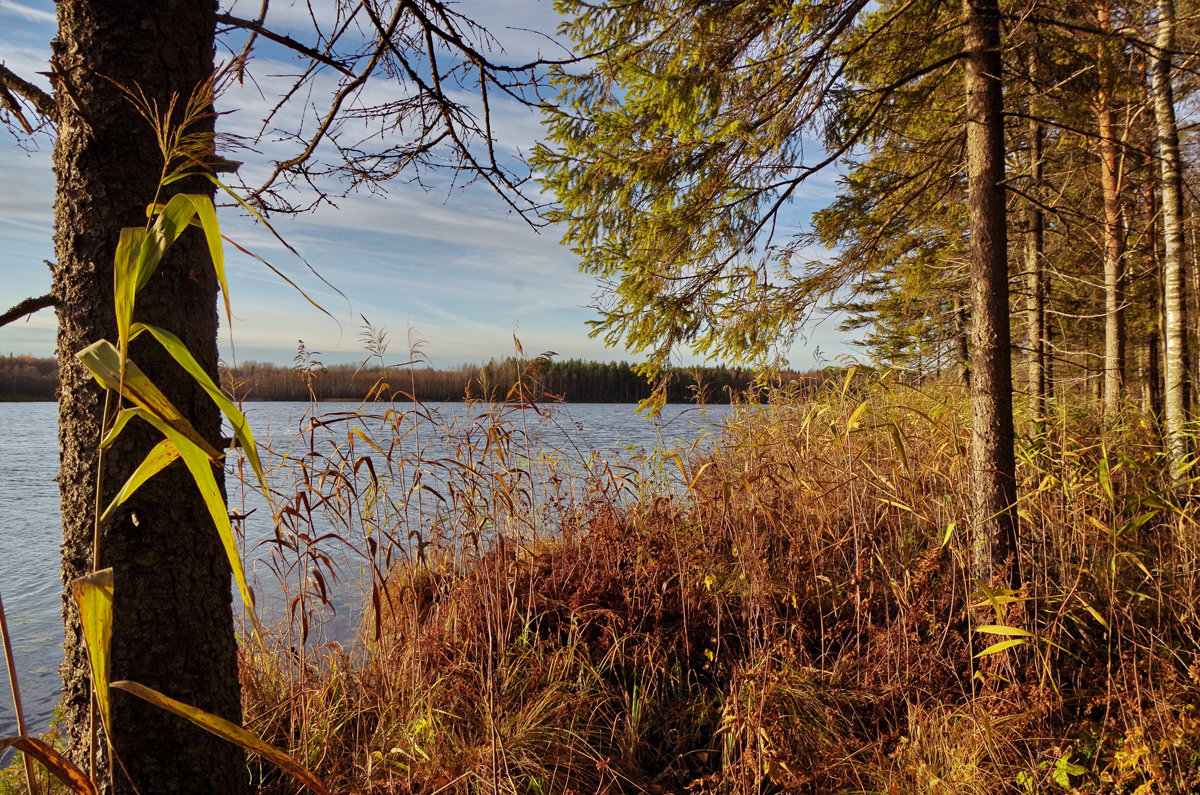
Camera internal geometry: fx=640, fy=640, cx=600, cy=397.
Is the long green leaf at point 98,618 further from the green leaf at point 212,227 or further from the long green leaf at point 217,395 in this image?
the green leaf at point 212,227

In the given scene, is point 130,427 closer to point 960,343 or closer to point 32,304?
point 32,304

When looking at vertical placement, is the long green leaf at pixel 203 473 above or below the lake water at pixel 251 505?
above

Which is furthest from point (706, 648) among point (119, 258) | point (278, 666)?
point (119, 258)

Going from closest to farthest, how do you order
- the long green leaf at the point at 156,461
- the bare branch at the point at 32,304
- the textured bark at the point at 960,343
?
the long green leaf at the point at 156,461 → the bare branch at the point at 32,304 → the textured bark at the point at 960,343

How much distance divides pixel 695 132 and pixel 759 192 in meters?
0.71

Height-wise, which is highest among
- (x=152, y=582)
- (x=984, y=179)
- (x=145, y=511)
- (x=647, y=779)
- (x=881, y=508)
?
(x=984, y=179)

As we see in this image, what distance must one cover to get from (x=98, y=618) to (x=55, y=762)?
0.23 metres

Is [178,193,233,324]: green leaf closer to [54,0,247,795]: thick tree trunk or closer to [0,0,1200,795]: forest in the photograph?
[0,0,1200,795]: forest

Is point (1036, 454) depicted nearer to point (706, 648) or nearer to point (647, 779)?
point (706, 648)

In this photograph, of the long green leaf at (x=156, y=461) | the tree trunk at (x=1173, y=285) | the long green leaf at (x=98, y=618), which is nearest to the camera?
the long green leaf at (x=98, y=618)

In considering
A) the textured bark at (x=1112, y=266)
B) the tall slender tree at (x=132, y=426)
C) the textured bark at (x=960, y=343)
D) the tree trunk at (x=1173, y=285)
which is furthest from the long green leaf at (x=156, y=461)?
the textured bark at (x=960, y=343)

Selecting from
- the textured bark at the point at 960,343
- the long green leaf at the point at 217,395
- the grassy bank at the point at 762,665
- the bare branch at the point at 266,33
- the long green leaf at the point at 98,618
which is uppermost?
the bare branch at the point at 266,33

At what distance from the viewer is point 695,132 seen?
188 inches

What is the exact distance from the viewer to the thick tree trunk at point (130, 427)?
1777 millimetres
